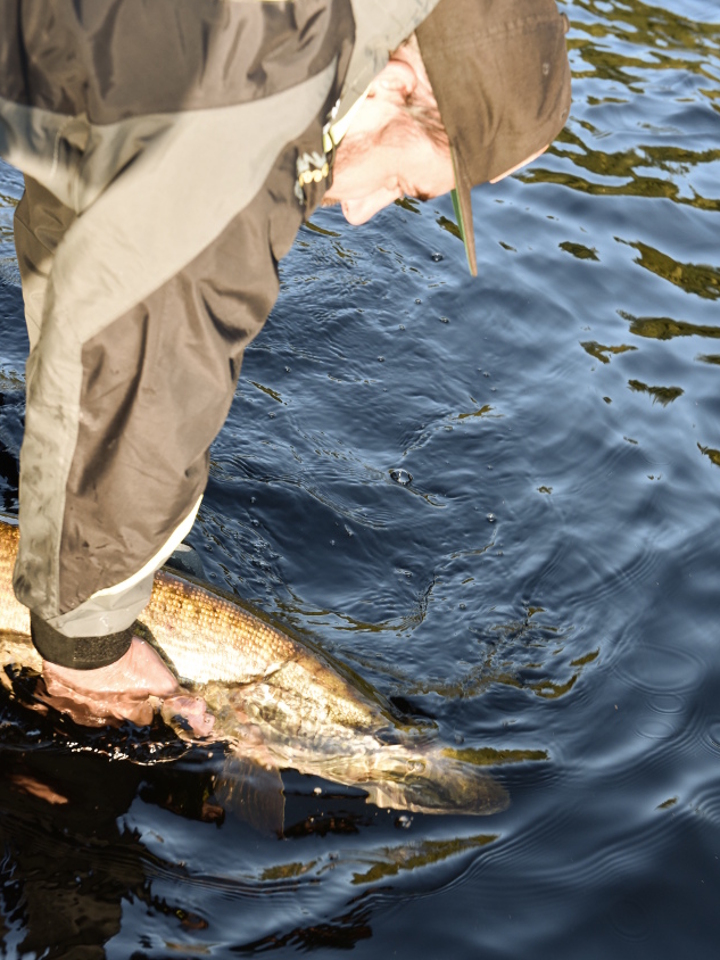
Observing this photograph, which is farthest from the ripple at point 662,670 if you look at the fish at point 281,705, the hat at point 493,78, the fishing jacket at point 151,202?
the fishing jacket at point 151,202

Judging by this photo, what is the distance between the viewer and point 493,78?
2965mm

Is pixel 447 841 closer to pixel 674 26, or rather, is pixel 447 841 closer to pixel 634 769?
pixel 634 769

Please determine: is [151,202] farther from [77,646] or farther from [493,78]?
[77,646]

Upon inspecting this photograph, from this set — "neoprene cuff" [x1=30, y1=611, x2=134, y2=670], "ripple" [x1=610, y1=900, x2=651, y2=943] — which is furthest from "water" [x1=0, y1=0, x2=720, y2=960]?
"neoprene cuff" [x1=30, y1=611, x2=134, y2=670]

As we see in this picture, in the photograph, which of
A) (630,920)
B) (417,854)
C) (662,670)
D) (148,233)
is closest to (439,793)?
(417,854)

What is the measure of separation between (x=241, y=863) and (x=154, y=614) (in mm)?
924

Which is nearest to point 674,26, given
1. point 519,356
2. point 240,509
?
point 519,356

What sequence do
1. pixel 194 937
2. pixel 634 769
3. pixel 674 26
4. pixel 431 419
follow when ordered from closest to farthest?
pixel 194 937, pixel 634 769, pixel 431 419, pixel 674 26

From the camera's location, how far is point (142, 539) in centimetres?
283

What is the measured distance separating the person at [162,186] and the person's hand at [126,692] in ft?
2.40

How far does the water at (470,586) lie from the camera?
148 inches

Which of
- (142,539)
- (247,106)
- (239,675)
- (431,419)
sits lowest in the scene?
(431,419)

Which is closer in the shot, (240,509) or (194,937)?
(194,937)

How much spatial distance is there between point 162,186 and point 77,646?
1.45 m
